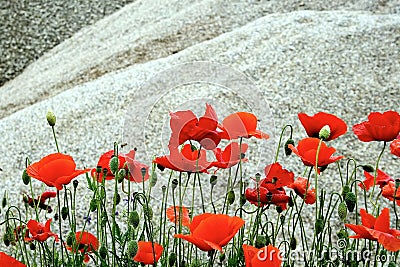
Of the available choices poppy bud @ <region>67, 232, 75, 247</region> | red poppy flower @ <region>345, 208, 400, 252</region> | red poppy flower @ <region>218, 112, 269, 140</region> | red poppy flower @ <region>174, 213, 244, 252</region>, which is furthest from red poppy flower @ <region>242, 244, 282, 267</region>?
poppy bud @ <region>67, 232, 75, 247</region>

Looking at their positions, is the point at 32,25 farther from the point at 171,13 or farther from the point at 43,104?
the point at 43,104

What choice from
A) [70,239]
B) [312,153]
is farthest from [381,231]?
[70,239]

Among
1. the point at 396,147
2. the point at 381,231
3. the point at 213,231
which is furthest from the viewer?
the point at 396,147

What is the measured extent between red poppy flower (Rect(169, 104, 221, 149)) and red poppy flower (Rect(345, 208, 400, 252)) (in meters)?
0.25

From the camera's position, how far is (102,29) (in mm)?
5840

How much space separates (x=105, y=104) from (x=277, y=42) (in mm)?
1048

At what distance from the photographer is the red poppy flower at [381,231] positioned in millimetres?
950

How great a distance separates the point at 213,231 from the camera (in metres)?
0.87

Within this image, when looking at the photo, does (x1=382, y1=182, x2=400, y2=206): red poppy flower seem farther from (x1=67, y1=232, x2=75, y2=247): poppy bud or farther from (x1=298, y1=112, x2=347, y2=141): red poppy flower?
(x1=67, y1=232, x2=75, y2=247): poppy bud

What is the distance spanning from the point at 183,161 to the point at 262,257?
0.22m

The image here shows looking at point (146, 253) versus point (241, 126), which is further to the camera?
point (241, 126)

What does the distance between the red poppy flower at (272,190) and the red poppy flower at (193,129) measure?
0.40ft

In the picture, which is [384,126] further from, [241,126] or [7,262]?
[7,262]

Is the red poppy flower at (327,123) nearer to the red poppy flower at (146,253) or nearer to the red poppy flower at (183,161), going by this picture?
the red poppy flower at (183,161)
